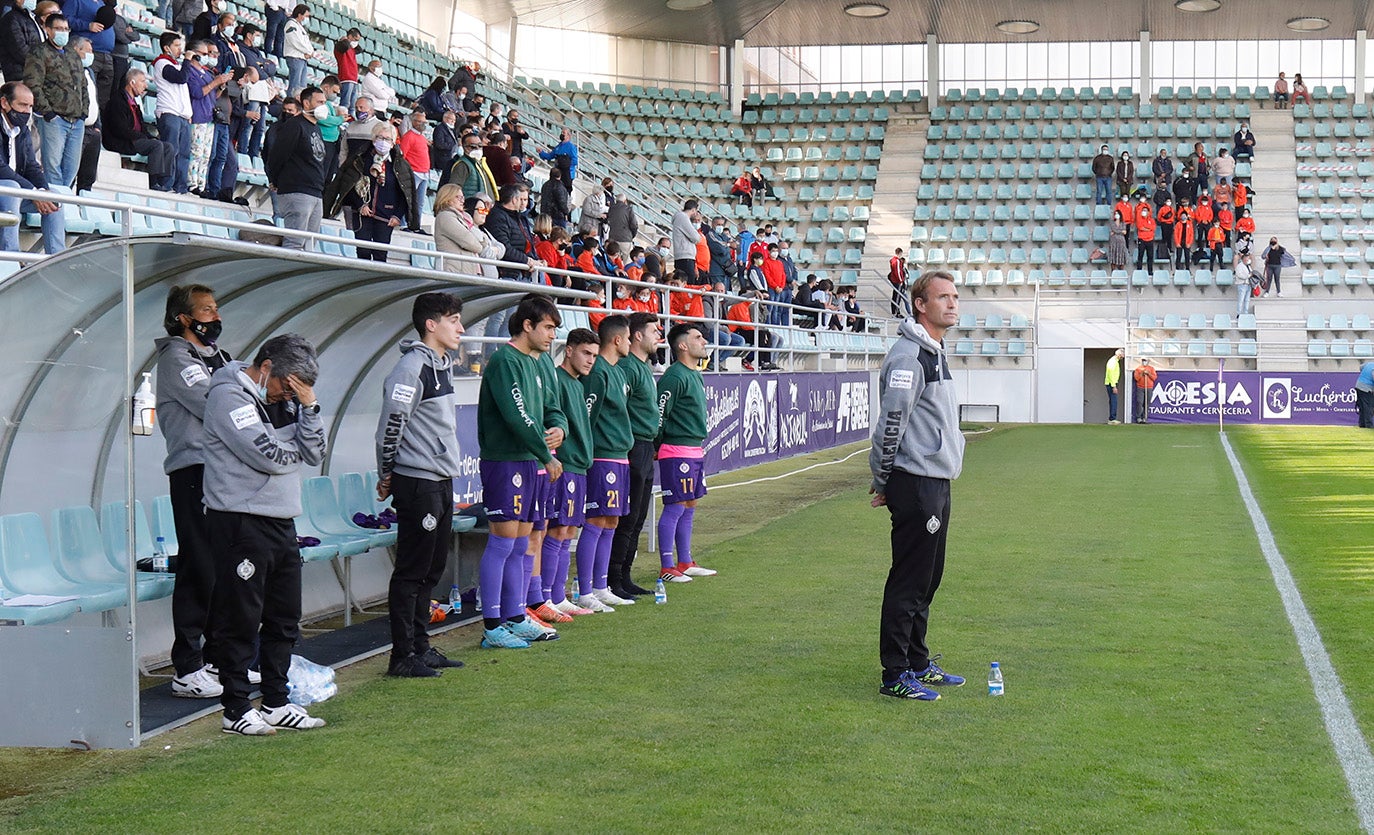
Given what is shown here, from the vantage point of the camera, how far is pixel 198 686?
745 cm

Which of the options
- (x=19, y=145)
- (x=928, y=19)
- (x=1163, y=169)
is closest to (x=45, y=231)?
(x=19, y=145)

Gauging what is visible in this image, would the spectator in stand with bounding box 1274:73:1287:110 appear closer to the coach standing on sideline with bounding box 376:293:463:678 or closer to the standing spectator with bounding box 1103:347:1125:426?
the standing spectator with bounding box 1103:347:1125:426

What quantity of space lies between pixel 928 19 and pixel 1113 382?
16.0 m

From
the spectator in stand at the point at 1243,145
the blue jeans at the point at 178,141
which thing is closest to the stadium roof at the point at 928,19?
the spectator in stand at the point at 1243,145

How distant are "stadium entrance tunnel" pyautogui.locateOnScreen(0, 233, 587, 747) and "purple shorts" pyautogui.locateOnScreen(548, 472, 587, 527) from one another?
1379mm

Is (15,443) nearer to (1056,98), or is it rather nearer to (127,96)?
(127,96)

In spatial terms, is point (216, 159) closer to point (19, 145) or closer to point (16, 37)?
point (16, 37)

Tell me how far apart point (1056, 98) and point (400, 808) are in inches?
1830

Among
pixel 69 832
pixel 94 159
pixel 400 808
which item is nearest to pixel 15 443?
pixel 69 832

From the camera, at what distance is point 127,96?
1525 cm

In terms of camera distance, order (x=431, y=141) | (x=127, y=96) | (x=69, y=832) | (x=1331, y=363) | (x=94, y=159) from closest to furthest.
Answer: (x=69, y=832)
(x=94, y=159)
(x=127, y=96)
(x=431, y=141)
(x=1331, y=363)

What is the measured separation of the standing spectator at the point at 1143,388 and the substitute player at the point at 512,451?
30.4m

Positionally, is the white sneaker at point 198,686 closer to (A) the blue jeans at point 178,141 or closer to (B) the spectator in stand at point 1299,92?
(A) the blue jeans at point 178,141

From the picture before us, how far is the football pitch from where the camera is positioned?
5.52 meters
